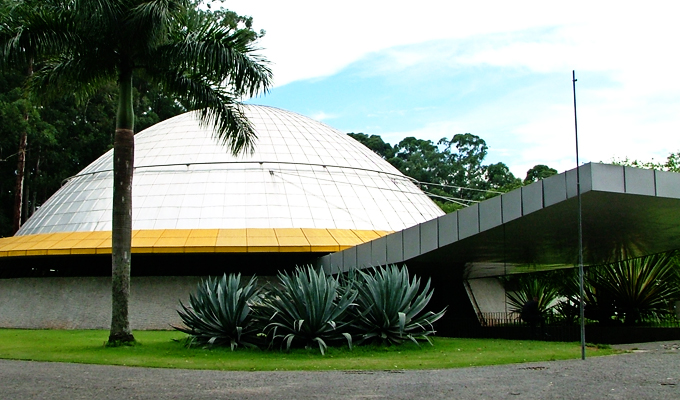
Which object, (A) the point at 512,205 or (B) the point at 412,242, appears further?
(B) the point at 412,242

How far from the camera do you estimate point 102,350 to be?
1596cm

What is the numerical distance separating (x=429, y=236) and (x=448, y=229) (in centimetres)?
84

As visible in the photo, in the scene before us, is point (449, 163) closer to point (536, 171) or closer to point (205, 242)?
point (536, 171)

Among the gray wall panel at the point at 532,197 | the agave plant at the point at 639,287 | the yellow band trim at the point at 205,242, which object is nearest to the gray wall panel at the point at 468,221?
the gray wall panel at the point at 532,197

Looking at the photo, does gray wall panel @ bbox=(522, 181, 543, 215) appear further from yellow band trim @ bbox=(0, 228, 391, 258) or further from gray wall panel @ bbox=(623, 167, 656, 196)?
yellow band trim @ bbox=(0, 228, 391, 258)

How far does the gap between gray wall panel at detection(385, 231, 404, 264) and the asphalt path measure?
775 cm

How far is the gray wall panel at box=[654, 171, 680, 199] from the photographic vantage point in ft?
46.3

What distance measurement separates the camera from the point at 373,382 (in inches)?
408

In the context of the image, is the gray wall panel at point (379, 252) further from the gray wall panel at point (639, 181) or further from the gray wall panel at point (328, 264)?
the gray wall panel at point (639, 181)

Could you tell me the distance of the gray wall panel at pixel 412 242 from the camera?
18922 millimetres

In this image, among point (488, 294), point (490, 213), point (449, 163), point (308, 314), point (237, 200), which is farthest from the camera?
point (449, 163)

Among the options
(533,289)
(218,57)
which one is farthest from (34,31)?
(533,289)

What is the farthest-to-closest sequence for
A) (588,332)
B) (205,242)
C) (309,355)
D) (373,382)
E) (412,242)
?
(205,242) → (588,332) → (412,242) → (309,355) → (373,382)

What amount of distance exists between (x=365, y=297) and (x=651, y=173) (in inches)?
249
